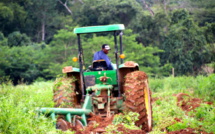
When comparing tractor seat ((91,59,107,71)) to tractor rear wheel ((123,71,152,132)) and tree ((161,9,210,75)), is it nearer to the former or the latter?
tractor rear wheel ((123,71,152,132))

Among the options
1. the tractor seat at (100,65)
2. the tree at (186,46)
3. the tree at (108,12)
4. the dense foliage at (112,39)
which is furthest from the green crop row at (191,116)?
the tree at (108,12)

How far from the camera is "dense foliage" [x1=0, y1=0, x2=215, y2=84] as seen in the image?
30.6 m

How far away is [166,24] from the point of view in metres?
35.1

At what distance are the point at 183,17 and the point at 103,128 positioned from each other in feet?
90.3

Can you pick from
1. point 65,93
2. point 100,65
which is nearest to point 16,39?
point 100,65

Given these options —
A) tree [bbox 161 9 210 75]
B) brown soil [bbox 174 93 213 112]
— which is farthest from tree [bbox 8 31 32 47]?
brown soil [bbox 174 93 213 112]

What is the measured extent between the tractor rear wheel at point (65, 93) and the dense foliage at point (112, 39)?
16562 millimetres

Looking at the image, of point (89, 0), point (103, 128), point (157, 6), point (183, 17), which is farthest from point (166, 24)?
point (103, 128)

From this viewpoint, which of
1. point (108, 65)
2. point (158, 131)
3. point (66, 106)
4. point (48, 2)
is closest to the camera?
point (158, 131)

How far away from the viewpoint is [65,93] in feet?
27.2

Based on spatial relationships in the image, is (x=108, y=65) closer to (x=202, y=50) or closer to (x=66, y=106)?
(x=66, y=106)

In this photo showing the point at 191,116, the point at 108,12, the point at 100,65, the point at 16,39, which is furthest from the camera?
the point at 16,39

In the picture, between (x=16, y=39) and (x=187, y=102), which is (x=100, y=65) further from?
(x=16, y=39)

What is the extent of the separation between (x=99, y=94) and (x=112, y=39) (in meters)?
23.5
